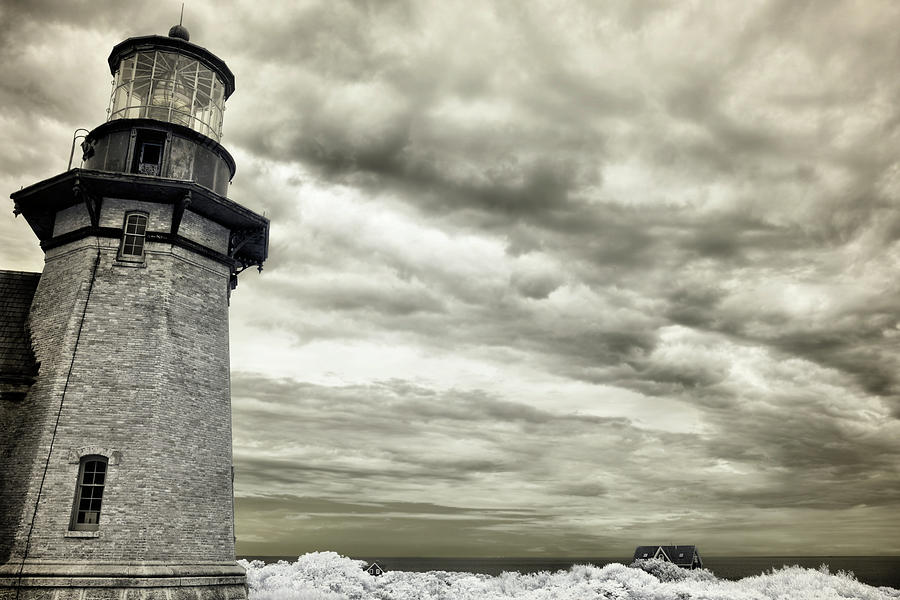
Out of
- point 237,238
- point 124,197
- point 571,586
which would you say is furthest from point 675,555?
point 124,197

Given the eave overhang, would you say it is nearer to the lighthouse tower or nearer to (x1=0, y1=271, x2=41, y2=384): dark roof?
the lighthouse tower

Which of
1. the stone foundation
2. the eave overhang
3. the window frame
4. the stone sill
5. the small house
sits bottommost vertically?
the small house

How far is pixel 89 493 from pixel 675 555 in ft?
221

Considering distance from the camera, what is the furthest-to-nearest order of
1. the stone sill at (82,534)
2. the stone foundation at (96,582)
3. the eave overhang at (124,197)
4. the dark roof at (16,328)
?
the eave overhang at (124,197) < the dark roof at (16,328) < the stone sill at (82,534) < the stone foundation at (96,582)

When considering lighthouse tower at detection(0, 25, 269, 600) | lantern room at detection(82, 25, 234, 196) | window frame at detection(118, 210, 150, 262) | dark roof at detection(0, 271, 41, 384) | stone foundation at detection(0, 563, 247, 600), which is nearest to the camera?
stone foundation at detection(0, 563, 247, 600)

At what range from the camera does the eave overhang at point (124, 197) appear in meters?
15.7

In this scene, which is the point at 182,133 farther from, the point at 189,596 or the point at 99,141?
the point at 189,596

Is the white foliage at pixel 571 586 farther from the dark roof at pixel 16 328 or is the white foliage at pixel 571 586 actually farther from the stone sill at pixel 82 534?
the dark roof at pixel 16 328

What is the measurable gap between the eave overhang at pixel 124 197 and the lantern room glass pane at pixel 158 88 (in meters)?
2.50

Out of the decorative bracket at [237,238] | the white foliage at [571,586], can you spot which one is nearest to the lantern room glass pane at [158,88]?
the decorative bracket at [237,238]

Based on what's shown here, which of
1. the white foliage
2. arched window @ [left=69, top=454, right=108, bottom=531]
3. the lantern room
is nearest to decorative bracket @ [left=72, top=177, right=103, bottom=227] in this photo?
the lantern room

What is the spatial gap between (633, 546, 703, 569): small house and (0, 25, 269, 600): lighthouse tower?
61.0 metres

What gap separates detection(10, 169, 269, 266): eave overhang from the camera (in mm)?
15734

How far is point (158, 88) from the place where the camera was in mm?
17781
